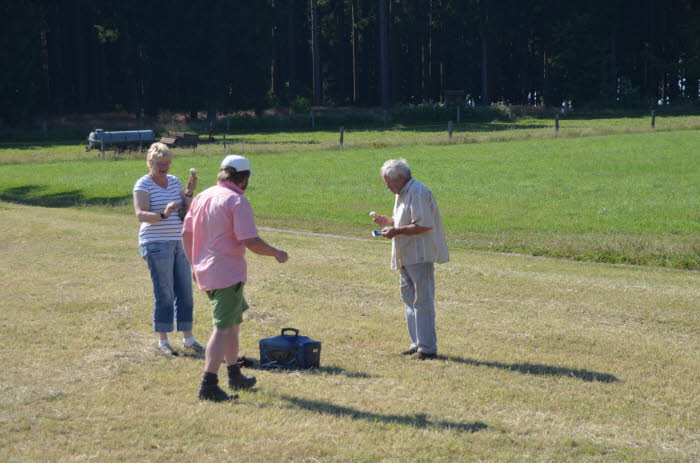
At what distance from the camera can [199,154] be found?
141 ft

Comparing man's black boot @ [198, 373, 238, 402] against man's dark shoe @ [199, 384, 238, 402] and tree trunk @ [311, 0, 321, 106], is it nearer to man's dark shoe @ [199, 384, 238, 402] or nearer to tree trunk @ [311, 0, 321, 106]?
man's dark shoe @ [199, 384, 238, 402]

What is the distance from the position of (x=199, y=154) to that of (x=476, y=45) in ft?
176

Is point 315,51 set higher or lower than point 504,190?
higher

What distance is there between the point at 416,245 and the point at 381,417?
83.7 inches

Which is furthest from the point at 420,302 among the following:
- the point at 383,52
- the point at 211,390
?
the point at 383,52

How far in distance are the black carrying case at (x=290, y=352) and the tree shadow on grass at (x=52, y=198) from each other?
19.3 metres

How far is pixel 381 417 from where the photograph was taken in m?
6.99

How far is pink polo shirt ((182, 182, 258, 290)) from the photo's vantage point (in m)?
7.05

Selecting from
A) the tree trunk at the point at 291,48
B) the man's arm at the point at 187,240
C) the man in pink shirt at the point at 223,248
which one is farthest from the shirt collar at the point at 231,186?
the tree trunk at the point at 291,48

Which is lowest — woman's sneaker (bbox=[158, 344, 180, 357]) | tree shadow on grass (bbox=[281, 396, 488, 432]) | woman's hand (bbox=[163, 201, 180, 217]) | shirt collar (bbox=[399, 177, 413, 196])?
tree shadow on grass (bbox=[281, 396, 488, 432])

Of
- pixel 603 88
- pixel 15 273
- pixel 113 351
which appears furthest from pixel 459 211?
pixel 603 88

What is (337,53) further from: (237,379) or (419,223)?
(237,379)

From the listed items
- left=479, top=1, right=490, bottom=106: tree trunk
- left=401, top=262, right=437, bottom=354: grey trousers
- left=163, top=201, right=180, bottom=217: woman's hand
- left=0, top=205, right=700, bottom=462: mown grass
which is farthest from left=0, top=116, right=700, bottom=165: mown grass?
left=163, top=201, right=180, bottom=217: woman's hand

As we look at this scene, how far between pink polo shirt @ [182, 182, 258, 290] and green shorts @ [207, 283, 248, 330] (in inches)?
2.1
